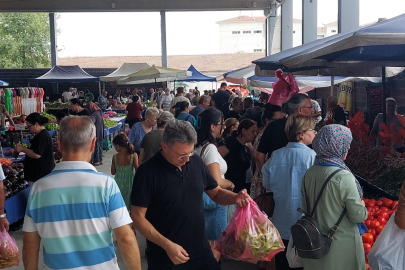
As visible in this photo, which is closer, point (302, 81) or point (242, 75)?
point (302, 81)

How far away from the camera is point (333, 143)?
3.27m

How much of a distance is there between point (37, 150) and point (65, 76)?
1601 cm

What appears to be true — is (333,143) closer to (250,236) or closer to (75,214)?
(250,236)

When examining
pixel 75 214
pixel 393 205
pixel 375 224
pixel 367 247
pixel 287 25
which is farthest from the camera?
pixel 287 25

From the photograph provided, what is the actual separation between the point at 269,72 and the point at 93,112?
534 cm

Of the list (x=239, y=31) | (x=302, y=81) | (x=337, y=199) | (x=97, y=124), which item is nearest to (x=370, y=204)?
(x=337, y=199)

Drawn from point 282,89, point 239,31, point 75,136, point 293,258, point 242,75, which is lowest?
point 293,258

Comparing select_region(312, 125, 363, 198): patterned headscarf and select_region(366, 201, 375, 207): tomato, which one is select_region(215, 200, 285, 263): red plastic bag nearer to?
select_region(312, 125, 363, 198): patterned headscarf

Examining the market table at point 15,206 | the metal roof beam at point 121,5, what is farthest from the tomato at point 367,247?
the metal roof beam at point 121,5

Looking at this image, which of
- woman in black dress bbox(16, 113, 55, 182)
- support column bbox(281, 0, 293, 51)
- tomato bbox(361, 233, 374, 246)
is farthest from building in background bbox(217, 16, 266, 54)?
tomato bbox(361, 233, 374, 246)

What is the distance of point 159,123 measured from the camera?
20.5 feet

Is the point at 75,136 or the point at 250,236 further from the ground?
the point at 75,136

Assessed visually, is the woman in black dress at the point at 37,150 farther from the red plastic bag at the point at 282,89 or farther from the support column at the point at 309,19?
the support column at the point at 309,19

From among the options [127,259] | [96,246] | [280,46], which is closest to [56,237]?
[96,246]
